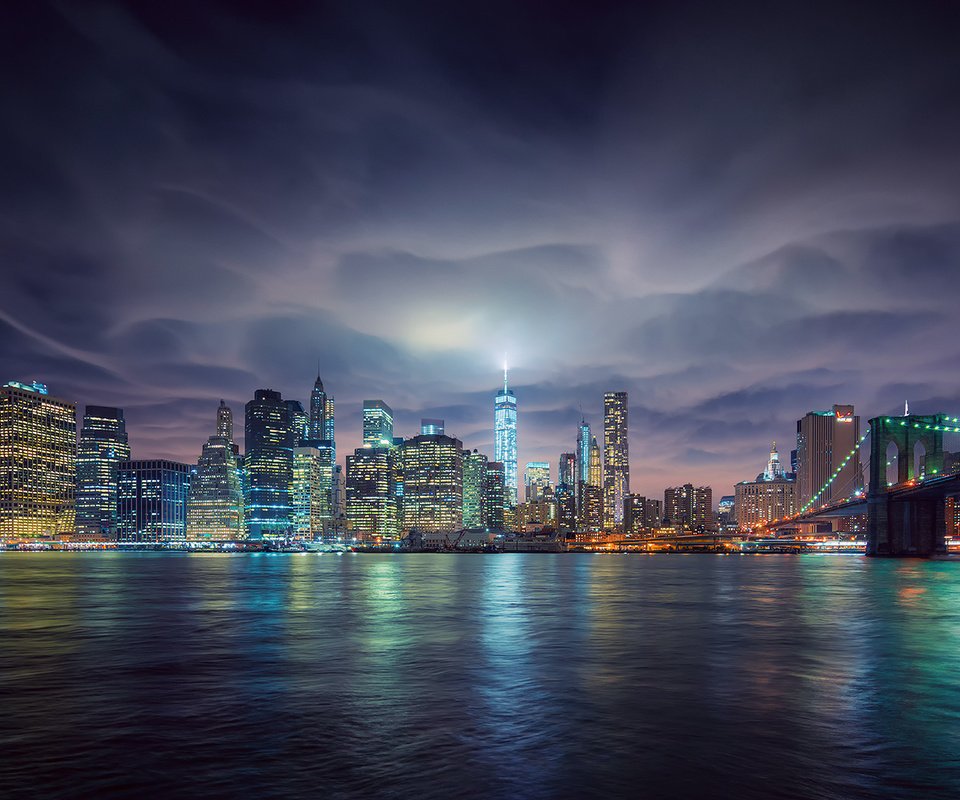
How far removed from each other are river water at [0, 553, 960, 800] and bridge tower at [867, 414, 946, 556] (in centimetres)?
11684

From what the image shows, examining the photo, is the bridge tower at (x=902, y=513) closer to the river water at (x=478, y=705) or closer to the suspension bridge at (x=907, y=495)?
the suspension bridge at (x=907, y=495)

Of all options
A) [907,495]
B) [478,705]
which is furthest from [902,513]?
[478,705]

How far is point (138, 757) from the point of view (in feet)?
65.2

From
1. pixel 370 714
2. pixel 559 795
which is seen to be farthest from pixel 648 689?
pixel 559 795

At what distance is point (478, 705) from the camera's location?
2609 cm

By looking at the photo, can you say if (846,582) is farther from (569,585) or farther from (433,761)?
(433,761)

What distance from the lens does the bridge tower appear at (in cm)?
16000

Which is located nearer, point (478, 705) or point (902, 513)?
point (478, 705)

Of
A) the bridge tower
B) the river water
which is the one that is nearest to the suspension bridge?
the bridge tower

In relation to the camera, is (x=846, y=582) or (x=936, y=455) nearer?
(x=846, y=582)

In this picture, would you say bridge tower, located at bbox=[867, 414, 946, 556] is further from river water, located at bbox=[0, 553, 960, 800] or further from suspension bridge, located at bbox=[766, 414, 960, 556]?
river water, located at bbox=[0, 553, 960, 800]

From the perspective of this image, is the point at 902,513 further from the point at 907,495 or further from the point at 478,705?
the point at 478,705

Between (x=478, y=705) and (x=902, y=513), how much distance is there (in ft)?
537

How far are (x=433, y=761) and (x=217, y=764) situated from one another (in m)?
5.28
